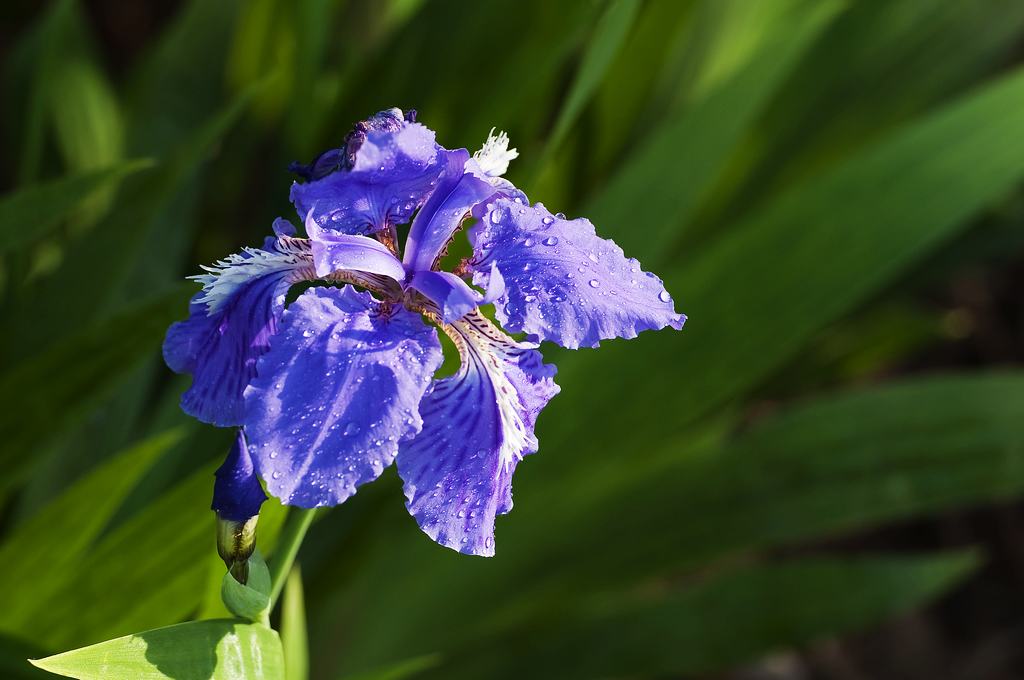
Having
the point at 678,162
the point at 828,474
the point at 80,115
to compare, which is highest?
the point at 80,115

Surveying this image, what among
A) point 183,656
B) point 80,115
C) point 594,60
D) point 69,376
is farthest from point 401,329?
point 80,115

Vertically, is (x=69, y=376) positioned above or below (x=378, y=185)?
above

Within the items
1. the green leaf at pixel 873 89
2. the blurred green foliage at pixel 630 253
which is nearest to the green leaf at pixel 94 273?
the blurred green foliage at pixel 630 253

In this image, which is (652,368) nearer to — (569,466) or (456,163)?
(569,466)

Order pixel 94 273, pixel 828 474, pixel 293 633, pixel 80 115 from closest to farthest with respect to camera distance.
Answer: pixel 293 633 < pixel 94 273 < pixel 828 474 < pixel 80 115

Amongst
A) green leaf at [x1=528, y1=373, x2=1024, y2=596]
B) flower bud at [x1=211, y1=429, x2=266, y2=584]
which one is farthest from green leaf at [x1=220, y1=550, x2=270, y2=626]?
green leaf at [x1=528, y1=373, x2=1024, y2=596]

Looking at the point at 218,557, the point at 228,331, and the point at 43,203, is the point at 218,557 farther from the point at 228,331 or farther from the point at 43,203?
the point at 43,203

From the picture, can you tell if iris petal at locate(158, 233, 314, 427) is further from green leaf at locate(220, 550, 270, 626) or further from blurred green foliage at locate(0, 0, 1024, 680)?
blurred green foliage at locate(0, 0, 1024, 680)
